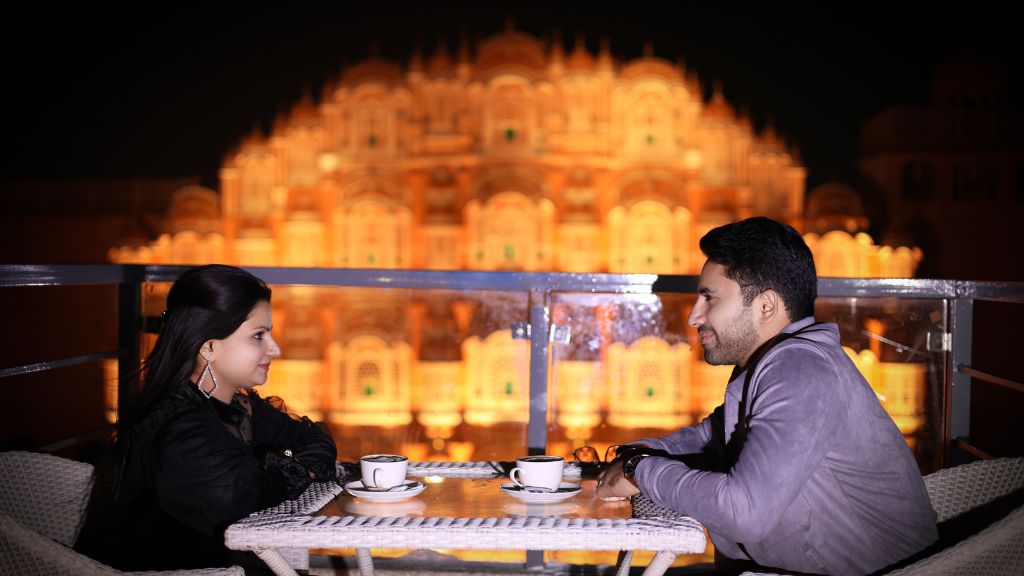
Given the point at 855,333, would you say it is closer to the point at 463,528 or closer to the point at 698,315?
the point at 698,315

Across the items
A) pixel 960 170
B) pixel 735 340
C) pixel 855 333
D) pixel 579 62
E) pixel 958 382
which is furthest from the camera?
pixel 960 170

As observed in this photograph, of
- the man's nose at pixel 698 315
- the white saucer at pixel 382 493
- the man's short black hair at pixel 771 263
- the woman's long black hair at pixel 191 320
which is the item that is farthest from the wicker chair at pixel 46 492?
the man's short black hair at pixel 771 263

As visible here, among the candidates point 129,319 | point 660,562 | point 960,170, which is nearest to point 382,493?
point 660,562

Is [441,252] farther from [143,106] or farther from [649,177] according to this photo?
[143,106]

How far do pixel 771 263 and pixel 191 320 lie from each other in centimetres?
134

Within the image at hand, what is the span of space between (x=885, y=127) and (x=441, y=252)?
14.4m

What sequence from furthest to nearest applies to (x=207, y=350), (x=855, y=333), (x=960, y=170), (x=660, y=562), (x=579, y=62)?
(x=960, y=170)
(x=579, y=62)
(x=855, y=333)
(x=207, y=350)
(x=660, y=562)

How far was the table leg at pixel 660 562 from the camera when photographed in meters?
1.65

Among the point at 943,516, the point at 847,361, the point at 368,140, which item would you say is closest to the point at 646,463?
the point at 847,361

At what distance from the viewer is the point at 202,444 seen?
1.75 meters

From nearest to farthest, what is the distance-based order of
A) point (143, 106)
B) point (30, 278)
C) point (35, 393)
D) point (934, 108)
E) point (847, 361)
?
point (847, 361) < point (30, 278) < point (934, 108) < point (35, 393) < point (143, 106)

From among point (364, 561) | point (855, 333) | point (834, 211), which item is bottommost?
point (364, 561)

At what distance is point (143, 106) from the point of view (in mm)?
31844

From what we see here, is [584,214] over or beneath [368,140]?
beneath
